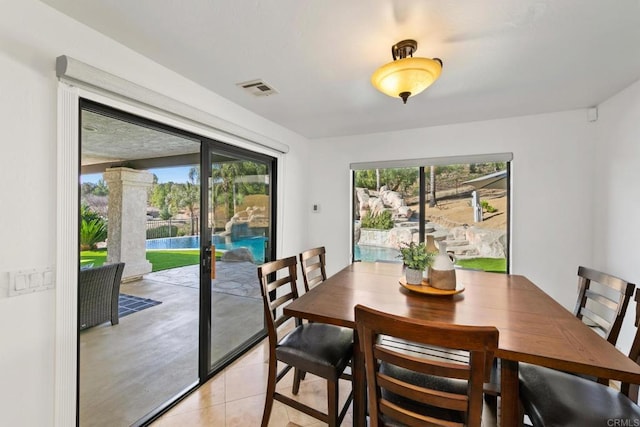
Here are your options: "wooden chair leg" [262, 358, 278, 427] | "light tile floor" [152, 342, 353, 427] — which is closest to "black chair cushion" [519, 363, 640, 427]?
"light tile floor" [152, 342, 353, 427]

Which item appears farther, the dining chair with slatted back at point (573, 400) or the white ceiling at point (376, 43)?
the white ceiling at point (376, 43)

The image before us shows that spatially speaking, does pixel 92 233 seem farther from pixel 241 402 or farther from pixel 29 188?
pixel 241 402

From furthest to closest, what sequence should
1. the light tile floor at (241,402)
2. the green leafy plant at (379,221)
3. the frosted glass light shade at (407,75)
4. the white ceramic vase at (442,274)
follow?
the green leafy plant at (379,221), the light tile floor at (241,402), the white ceramic vase at (442,274), the frosted glass light shade at (407,75)

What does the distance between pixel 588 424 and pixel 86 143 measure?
2838mm

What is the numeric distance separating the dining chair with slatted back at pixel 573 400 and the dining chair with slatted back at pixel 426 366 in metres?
0.35

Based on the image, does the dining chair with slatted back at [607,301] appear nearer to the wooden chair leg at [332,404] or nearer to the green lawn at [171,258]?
the wooden chair leg at [332,404]

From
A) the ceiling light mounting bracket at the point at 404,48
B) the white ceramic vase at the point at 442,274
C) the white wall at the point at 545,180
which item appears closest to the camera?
the ceiling light mounting bracket at the point at 404,48

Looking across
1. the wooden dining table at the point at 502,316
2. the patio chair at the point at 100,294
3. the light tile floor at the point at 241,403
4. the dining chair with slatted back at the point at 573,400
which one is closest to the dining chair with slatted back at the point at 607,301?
the dining chair with slatted back at the point at 573,400

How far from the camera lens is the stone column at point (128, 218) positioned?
6.07 feet

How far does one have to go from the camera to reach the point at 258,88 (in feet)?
7.36

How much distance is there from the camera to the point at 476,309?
1.50 metres

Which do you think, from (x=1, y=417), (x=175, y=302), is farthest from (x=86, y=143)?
(x=175, y=302)

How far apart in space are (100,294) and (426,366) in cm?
222

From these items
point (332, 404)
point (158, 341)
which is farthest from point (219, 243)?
point (332, 404)
